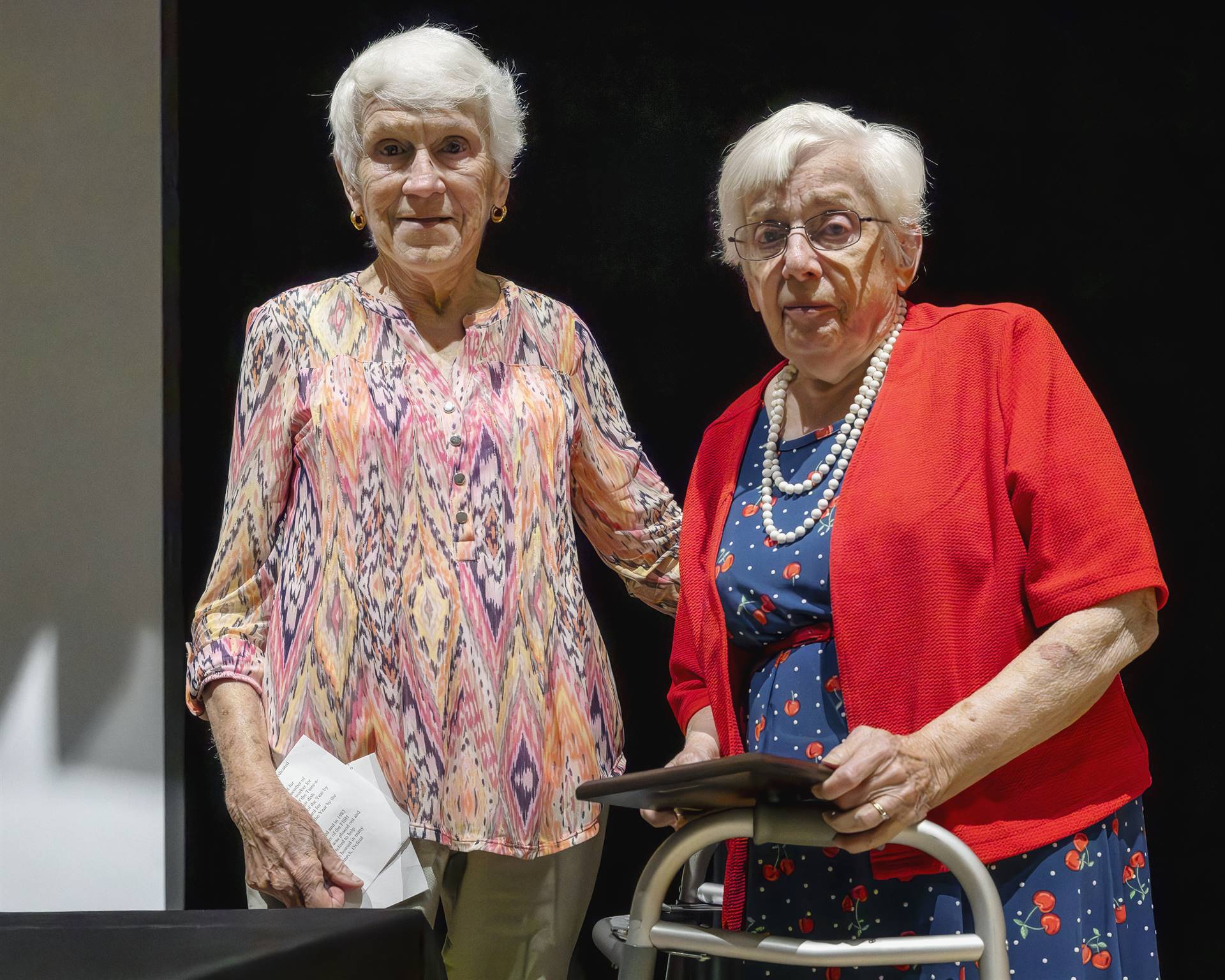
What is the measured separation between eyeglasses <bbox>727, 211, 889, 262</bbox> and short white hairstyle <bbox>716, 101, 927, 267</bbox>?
0.14ft

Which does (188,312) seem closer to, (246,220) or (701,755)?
(246,220)

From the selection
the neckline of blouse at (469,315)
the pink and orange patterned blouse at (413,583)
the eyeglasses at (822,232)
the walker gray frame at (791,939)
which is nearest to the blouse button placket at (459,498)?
the pink and orange patterned blouse at (413,583)

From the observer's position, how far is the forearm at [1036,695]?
5.06 feet

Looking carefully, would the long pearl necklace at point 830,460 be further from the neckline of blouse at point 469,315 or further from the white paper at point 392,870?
the white paper at point 392,870

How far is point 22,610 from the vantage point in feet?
9.15

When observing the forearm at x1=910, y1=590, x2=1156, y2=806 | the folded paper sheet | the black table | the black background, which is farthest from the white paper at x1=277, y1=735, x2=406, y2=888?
the black background

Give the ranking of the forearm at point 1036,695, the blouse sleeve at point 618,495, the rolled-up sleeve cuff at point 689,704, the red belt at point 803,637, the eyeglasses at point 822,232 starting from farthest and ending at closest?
the blouse sleeve at point 618,495
the rolled-up sleeve cuff at point 689,704
the eyeglasses at point 822,232
the red belt at point 803,637
the forearm at point 1036,695

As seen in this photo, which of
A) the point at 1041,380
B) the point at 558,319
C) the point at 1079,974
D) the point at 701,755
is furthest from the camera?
the point at 558,319

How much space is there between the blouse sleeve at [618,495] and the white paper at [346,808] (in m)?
0.60

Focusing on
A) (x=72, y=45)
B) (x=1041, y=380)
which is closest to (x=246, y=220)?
(x=72, y=45)

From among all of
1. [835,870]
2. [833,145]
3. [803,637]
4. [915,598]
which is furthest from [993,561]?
[833,145]

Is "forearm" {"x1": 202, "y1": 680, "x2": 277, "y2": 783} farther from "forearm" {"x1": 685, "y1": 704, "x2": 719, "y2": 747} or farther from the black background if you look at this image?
the black background

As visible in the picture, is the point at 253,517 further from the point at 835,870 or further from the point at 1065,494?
the point at 1065,494

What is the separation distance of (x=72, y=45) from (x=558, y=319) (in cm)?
136
